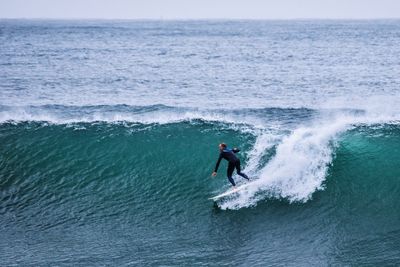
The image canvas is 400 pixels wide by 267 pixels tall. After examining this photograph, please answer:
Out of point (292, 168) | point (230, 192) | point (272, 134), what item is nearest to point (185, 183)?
point (230, 192)

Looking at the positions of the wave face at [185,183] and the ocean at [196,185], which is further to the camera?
the wave face at [185,183]

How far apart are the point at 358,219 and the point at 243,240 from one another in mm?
3275

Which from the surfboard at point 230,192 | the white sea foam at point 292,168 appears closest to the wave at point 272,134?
the white sea foam at point 292,168

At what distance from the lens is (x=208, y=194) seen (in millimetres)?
14383

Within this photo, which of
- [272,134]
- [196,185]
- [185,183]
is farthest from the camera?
[272,134]

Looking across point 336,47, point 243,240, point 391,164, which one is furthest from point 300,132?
point 336,47

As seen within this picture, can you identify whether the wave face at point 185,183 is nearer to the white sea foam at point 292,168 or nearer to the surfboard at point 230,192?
the white sea foam at point 292,168

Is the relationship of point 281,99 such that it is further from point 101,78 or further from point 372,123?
point 101,78

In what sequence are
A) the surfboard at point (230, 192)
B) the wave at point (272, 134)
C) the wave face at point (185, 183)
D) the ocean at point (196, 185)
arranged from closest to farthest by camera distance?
the ocean at point (196, 185)
the wave face at point (185, 183)
the surfboard at point (230, 192)
the wave at point (272, 134)

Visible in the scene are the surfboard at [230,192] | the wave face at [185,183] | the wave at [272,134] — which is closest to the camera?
the wave face at [185,183]

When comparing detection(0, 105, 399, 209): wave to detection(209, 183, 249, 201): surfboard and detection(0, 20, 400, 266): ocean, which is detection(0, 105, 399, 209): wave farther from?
detection(209, 183, 249, 201): surfboard

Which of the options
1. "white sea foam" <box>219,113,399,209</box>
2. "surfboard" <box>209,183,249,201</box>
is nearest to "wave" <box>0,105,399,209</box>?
"white sea foam" <box>219,113,399,209</box>

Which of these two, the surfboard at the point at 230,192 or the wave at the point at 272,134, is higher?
the wave at the point at 272,134

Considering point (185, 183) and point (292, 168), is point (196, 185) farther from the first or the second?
point (292, 168)
